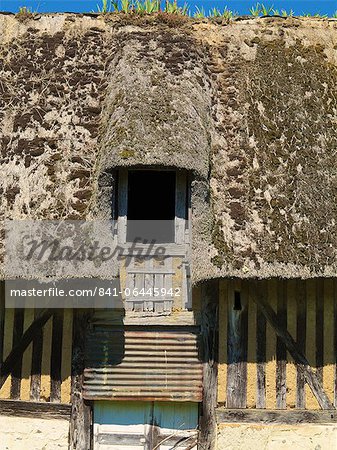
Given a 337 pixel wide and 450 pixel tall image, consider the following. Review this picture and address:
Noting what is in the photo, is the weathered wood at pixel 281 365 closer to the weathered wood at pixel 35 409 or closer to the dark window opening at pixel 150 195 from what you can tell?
the dark window opening at pixel 150 195

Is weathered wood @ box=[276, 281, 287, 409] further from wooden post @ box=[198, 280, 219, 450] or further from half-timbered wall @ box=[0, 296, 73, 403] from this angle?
half-timbered wall @ box=[0, 296, 73, 403]

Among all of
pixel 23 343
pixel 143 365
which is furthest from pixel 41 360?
pixel 143 365

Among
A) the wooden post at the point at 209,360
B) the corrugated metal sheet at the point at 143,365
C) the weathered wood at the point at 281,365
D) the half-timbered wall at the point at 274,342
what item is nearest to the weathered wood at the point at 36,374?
the corrugated metal sheet at the point at 143,365

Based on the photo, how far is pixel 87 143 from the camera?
8469 mm

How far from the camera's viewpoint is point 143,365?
810 centimetres

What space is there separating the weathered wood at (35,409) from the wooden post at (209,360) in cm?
158

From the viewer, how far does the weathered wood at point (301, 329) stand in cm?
824

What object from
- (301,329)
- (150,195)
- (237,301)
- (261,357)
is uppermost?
(150,195)

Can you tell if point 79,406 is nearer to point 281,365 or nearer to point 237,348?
point 237,348

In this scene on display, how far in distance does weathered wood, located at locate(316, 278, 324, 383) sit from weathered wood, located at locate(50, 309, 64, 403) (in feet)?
9.85

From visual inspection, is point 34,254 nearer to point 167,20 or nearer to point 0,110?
point 0,110

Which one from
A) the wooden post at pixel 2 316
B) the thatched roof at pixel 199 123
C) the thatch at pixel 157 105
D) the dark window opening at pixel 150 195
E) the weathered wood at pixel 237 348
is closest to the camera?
the thatch at pixel 157 105

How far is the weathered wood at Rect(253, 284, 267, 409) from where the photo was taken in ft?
26.9

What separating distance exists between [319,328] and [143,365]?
2114 mm
